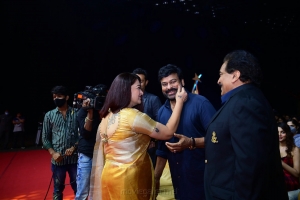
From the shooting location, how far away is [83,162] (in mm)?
3203

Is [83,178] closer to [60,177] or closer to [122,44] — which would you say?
[60,177]

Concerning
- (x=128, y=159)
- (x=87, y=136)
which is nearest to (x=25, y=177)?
(x=87, y=136)

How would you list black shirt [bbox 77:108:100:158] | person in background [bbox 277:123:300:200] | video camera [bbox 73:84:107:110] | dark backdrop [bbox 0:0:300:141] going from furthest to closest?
dark backdrop [bbox 0:0:300:141] → black shirt [bbox 77:108:100:158] → person in background [bbox 277:123:300:200] → video camera [bbox 73:84:107:110]

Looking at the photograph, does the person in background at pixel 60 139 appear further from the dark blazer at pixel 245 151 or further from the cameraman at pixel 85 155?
the dark blazer at pixel 245 151

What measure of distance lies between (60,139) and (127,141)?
5.78ft

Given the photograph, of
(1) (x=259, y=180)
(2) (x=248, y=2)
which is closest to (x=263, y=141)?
(1) (x=259, y=180)

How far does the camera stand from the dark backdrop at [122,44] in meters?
10.9

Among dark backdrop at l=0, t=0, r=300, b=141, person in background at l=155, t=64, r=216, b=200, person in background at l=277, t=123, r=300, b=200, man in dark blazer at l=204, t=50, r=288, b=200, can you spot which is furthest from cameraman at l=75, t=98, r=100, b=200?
dark backdrop at l=0, t=0, r=300, b=141

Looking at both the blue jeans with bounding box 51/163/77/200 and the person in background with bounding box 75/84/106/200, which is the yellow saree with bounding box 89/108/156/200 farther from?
the blue jeans with bounding box 51/163/77/200

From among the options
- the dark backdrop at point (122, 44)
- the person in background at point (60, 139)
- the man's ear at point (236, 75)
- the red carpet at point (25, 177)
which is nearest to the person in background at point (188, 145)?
the man's ear at point (236, 75)

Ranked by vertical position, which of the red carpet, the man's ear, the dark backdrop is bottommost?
the red carpet

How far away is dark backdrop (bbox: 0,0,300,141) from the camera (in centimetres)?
1093

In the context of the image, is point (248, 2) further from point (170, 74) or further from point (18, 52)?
point (18, 52)

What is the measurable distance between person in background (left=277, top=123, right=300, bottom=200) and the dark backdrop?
25.2 ft
